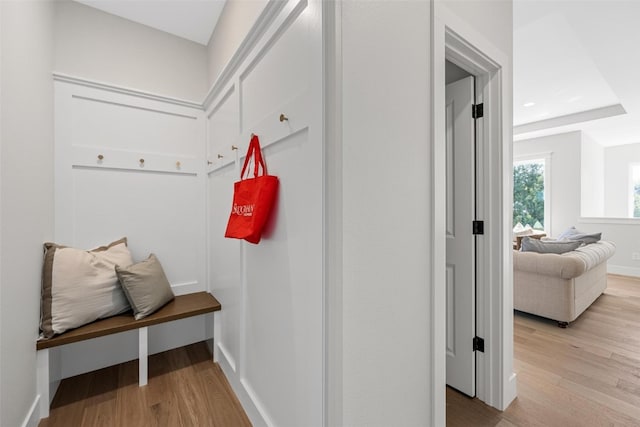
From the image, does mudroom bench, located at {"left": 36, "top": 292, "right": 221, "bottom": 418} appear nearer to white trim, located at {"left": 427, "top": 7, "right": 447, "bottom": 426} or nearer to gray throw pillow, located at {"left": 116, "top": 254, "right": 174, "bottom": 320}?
gray throw pillow, located at {"left": 116, "top": 254, "right": 174, "bottom": 320}

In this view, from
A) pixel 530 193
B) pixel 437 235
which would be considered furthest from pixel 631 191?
pixel 437 235

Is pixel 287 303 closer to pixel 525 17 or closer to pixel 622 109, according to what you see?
pixel 525 17

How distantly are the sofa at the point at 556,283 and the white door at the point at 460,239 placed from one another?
1.67m

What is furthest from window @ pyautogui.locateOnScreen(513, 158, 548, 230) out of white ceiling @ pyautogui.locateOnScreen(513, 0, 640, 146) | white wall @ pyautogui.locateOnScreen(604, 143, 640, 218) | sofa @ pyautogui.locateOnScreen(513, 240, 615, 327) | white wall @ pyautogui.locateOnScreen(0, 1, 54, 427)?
white wall @ pyautogui.locateOnScreen(0, 1, 54, 427)

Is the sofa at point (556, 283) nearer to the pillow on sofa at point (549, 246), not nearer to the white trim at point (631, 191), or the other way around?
the pillow on sofa at point (549, 246)

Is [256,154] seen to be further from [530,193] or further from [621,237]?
[621,237]

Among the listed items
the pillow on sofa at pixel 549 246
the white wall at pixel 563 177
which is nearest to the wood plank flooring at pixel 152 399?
the pillow on sofa at pixel 549 246

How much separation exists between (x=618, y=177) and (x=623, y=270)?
253 centimetres

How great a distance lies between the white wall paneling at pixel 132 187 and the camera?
192cm

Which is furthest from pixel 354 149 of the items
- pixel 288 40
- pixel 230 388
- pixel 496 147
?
pixel 230 388

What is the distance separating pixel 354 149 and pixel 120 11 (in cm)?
229

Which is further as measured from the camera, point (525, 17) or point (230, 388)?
point (525, 17)

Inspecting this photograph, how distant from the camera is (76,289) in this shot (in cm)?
168

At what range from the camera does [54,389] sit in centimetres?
177
